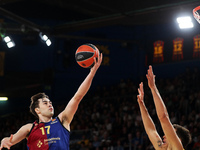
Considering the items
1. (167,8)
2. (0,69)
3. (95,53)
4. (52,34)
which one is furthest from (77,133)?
(95,53)

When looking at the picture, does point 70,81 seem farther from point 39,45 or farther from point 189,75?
point 189,75

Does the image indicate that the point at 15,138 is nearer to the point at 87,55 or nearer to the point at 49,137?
the point at 49,137

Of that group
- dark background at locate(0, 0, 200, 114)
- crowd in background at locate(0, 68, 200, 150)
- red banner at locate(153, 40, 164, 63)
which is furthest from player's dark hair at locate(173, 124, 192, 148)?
dark background at locate(0, 0, 200, 114)

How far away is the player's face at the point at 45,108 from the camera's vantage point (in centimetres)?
429

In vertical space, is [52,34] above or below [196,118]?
above

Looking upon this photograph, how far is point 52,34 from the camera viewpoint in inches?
599

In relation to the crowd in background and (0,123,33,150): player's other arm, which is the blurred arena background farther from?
(0,123,33,150): player's other arm

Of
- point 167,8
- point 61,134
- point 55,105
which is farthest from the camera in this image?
point 55,105

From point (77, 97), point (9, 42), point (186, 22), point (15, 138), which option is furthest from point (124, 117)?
point (15, 138)

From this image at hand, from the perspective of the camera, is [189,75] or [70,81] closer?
[189,75]

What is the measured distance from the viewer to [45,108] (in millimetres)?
4320

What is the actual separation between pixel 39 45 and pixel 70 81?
290 centimetres

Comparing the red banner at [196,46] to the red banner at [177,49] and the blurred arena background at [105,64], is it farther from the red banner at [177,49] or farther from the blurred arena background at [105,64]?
the red banner at [177,49]

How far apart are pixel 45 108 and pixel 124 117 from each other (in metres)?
10.2
